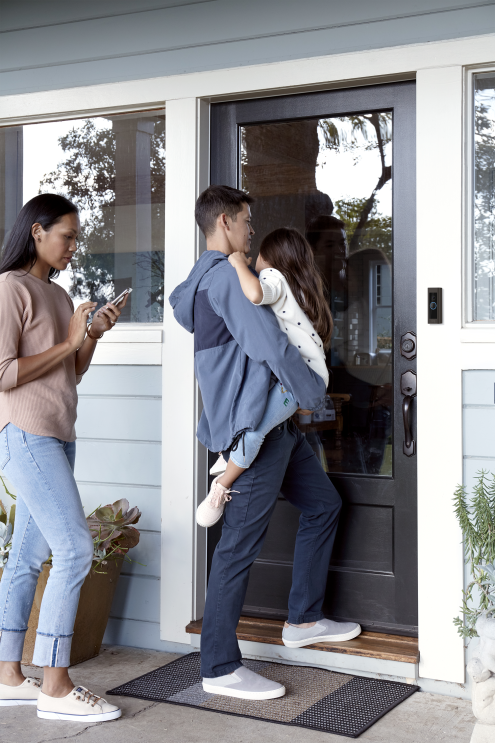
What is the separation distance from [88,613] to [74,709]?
55 centimetres

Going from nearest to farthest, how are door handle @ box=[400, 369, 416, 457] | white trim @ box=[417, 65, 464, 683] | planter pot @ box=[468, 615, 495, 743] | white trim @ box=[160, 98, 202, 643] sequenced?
planter pot @ box=[468, 615, 495, 743], white trim @ box=[417, 65, 464, 683], door handle @ box=[400, 369, 416, 457], white trim @ box=[160, 98, 202, 643]

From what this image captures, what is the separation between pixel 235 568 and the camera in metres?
2.55

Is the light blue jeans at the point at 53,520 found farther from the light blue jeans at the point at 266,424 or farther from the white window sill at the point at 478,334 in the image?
the white window sill at the point at 478,334

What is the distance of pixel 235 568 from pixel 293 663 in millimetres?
600

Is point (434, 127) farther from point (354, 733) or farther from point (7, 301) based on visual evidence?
point (354, 733)

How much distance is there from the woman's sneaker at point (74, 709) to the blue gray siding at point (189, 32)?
7.47ft

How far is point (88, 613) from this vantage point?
297cm

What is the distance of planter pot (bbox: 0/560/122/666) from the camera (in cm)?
Result: 293

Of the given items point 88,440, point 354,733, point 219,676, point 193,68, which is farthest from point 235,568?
point 193,68

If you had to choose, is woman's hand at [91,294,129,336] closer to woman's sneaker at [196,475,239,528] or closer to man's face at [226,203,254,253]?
man's face at [226,203,254,253]

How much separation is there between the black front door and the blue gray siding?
184 millimetres

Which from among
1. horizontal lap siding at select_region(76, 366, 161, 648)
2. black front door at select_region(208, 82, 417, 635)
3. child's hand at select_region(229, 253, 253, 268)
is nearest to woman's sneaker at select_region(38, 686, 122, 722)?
horizontal lap siding at select_region(76, 366, 161, 648)

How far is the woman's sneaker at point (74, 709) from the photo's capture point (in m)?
2.43

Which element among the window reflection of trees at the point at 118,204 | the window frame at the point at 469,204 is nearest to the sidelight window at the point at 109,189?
the window reflection of trees at the point at 118,204
